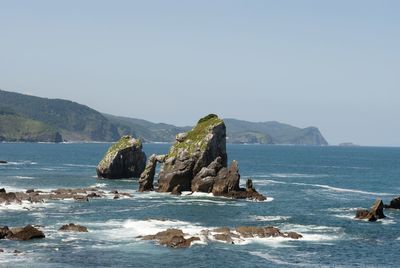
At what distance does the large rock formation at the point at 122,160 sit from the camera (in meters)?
147

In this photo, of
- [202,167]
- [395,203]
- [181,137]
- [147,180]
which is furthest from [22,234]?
[395,203]

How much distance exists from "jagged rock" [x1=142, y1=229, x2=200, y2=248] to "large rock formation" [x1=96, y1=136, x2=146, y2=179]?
77.1 metres

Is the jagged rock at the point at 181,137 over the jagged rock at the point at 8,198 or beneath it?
over

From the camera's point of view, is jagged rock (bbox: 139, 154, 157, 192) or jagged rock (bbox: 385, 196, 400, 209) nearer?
jagged rock (bbox: 385, 196, 400, 209)

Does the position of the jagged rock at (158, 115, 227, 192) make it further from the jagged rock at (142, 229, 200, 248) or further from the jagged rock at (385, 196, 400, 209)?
the jagged rock at (142, 229, 200, 248)

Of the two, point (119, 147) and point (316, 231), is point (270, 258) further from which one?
point (119, 147)

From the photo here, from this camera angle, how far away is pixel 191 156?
391 feet

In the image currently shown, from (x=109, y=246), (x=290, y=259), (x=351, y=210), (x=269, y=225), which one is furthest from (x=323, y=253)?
(x=351, y=210)

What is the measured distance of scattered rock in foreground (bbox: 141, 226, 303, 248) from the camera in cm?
6683

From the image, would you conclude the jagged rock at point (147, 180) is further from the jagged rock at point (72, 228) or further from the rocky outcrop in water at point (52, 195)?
the jagged rock at point (72, 228)

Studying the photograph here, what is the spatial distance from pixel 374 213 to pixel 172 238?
35.1m

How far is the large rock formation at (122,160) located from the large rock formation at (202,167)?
2345 cm

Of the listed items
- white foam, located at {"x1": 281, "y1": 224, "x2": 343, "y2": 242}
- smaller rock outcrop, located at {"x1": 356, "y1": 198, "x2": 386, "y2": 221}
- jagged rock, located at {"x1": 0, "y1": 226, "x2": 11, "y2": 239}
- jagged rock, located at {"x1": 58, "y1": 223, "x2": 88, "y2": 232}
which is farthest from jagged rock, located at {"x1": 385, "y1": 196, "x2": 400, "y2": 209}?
jagged rock, located at {"x1": 0, "y1": 226, "x2": 11, "y2": 239}

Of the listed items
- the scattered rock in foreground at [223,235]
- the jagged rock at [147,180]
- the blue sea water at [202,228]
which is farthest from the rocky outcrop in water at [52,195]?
the scattered rock in foreground at [223,235]
